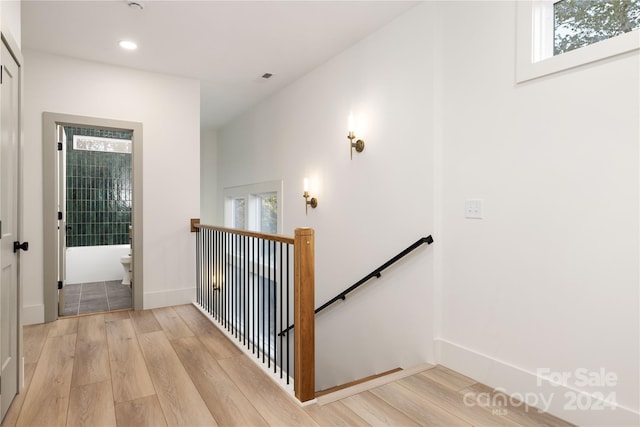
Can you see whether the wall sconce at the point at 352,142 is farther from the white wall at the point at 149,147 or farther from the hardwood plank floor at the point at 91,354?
the hardwood plank floor at the point at 91,354

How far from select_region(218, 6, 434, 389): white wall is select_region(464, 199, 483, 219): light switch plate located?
0.27 m

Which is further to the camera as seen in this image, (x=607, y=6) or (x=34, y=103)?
(x=34, y=103)

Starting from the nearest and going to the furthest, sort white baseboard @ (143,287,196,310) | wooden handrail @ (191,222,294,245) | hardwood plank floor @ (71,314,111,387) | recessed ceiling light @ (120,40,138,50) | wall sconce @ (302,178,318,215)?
wooden handrail @ (191,222,294,245), hardwood plank floor @ (71,314,111,387), recessed ceiling light @ (120,40,138,50), white baseboard @ (143,287,196,310), wall sconce @ (302,178,318,215)

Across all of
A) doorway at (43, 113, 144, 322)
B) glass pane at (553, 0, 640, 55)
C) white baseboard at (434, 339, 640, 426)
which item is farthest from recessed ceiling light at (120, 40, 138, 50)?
white baseboard at (434, 339, 640, 426)

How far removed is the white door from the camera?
6.27ft

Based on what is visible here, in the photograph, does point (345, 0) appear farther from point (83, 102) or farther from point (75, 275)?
point (75, 275)

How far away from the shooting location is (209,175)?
711cm

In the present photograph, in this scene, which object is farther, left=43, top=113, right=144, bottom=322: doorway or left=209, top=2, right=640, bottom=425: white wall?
left=43, top=113, right=144, bottom=322: doorway

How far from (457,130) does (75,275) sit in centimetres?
612

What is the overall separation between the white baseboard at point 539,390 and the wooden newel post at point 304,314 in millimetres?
1059

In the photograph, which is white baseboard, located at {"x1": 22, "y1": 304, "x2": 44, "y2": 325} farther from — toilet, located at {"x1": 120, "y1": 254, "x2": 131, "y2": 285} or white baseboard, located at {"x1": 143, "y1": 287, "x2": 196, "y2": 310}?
toilet, located at {"x1": 120, "y1": 254, "x2": 131, "y2": 285}

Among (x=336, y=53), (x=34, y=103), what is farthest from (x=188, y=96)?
(x=336, y=53)

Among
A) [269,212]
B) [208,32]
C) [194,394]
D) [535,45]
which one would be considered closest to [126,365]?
[194,394]

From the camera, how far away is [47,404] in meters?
2.09
